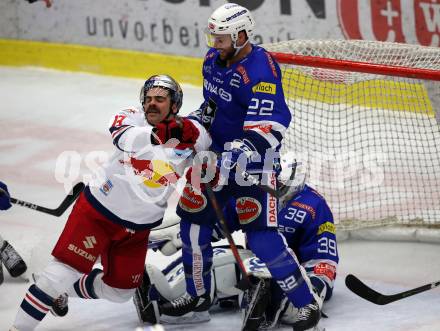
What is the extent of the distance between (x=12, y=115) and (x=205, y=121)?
380 centimetres

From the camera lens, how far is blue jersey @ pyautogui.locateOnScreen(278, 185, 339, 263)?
493 cm

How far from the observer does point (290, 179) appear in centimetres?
503

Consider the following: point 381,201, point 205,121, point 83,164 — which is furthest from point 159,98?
point 83,164

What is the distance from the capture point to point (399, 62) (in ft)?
18.7

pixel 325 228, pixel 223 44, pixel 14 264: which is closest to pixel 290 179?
pixel 325 228

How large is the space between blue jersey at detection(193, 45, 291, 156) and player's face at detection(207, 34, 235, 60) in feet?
0.15

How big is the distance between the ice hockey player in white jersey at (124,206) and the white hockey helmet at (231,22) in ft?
0.96

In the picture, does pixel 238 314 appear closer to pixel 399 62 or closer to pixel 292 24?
pixel 399 62

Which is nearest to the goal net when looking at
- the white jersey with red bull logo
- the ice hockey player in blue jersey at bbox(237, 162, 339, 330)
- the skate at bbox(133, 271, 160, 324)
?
the ice hockey player in blue jersey at bbox(237, 162, 339, 330)

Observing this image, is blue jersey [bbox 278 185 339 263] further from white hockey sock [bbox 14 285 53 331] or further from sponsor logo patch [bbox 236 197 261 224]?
white hockey sock [bbox 14 285 53 331]

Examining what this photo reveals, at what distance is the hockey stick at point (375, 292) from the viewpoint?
4.80 metres

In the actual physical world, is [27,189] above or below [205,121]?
below

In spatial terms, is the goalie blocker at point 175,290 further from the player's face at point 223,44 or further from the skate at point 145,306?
the player's face at point 223,44

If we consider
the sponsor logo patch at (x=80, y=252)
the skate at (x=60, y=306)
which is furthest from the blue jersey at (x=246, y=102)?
the skate at (x=60, y=306)
